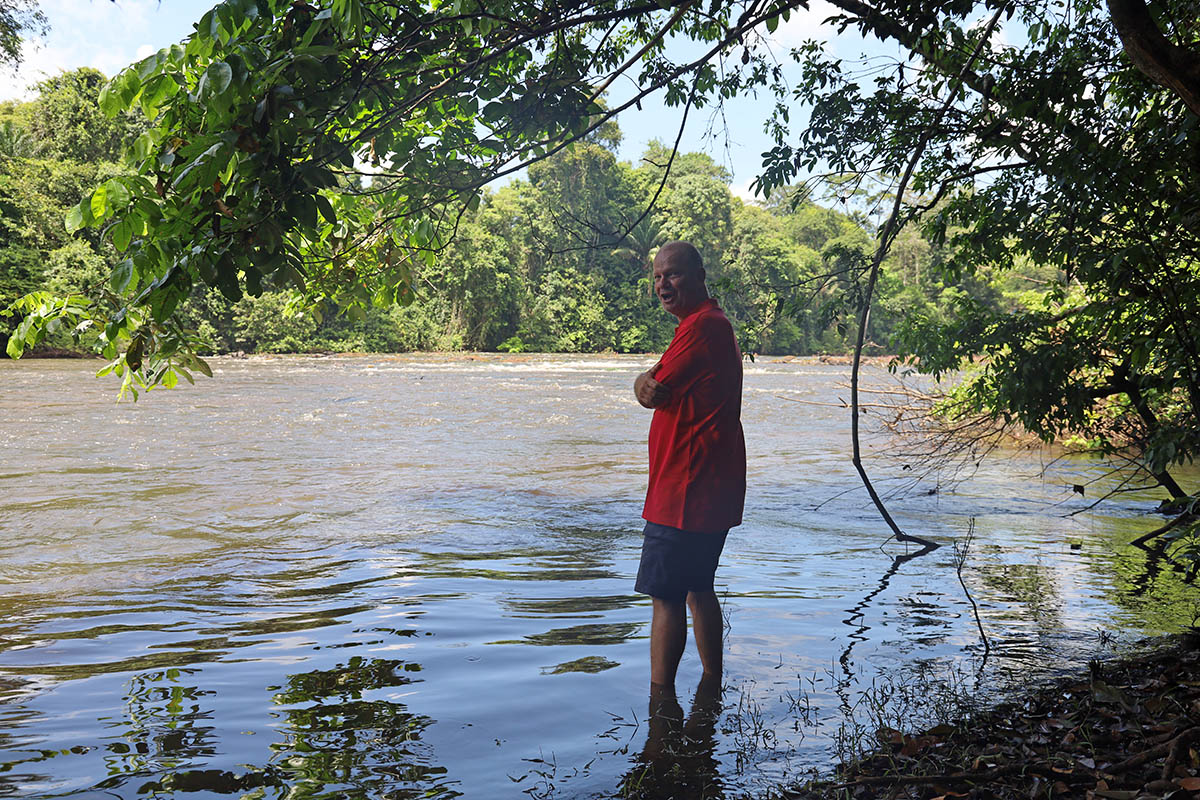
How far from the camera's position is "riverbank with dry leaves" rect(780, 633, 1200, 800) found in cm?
320

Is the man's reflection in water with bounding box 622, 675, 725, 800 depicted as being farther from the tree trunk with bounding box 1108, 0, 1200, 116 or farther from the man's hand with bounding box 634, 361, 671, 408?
the tree trunk with bounding box 1108, 0, 1200, 116

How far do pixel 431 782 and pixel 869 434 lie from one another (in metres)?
18.9

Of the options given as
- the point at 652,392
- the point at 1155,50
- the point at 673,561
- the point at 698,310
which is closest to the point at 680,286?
the point at 698,310

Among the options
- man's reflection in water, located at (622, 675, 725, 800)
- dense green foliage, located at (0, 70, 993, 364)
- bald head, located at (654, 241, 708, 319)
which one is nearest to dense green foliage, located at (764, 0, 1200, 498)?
bald head, located at (654, 241, 708, 319)

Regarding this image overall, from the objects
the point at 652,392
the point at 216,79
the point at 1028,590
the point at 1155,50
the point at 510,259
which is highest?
the point at 510,259

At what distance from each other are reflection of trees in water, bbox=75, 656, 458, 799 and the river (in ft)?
0.05

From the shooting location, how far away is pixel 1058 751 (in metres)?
3.53

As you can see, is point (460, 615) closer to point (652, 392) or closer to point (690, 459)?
point (690, 459)

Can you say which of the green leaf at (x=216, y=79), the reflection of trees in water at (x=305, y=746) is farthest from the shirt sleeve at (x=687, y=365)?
the green leaf at (x=216, y=79)

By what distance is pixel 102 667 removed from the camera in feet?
16.3

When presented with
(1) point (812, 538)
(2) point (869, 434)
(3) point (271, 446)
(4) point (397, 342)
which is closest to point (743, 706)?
(1) point (812, 538)

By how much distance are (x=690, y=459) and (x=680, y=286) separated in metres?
0.80

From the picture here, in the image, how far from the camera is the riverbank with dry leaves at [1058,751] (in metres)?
3.20

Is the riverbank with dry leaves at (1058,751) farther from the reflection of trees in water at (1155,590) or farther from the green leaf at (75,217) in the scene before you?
the green leaf at (75,217)
